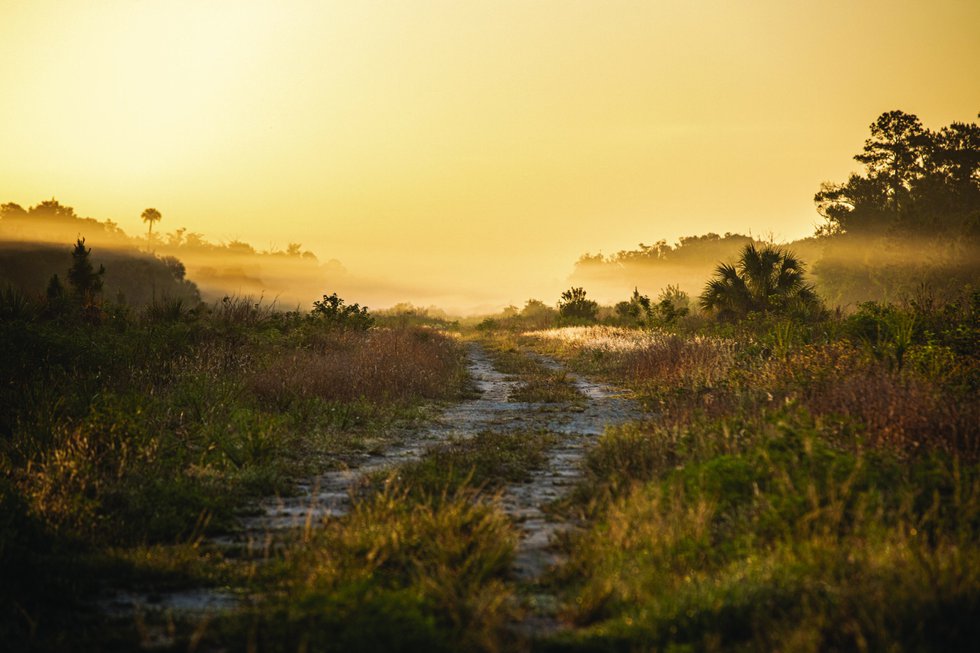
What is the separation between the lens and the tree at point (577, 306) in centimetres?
3881

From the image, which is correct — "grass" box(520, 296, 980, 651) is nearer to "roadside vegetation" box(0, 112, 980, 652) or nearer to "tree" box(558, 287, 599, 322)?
"roadside vegetation" box(0, 112, 980, 652)

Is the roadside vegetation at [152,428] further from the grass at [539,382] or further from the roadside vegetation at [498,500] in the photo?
the grass at [539,382]

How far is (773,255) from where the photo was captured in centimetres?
2228

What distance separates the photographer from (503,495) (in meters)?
6.16

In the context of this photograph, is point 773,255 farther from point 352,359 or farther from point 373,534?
point 373,534

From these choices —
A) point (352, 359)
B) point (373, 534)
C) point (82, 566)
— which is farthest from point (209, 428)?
point (352, 359)

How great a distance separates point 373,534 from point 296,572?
0.60m

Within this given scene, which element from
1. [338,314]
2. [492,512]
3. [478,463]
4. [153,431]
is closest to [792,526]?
[492,512]

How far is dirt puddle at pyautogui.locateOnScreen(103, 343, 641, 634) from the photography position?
389cm

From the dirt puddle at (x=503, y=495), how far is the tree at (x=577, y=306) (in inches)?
965

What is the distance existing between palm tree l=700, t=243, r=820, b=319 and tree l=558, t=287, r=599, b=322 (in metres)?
14.9

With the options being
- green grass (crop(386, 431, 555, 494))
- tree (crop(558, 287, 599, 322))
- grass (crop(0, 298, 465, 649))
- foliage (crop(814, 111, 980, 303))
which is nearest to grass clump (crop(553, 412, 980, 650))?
green grass (crop(386, 431, 555, 494))

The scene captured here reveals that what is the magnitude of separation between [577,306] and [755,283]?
17.4 m

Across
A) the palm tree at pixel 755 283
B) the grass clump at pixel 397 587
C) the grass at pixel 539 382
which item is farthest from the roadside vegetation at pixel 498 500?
the palm tree at pixel 755 283
